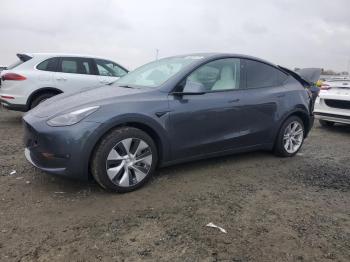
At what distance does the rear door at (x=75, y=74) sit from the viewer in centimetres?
789

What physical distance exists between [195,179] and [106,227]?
60.5 inches

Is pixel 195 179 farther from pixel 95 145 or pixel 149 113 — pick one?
pixel 95 145

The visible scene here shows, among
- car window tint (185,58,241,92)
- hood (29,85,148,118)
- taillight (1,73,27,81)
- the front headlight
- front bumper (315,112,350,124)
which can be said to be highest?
car window tint (185,58,241,92)

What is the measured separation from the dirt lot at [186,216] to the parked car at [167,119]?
30 centimetres

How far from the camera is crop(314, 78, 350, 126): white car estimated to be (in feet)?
24.7

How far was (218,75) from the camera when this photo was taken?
4648 millimetres

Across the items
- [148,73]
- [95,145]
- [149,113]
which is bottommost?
[95,145]

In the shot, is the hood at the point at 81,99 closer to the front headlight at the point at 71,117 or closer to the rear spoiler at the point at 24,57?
the front headlight at the point at 71,117

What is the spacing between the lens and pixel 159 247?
9.07ft

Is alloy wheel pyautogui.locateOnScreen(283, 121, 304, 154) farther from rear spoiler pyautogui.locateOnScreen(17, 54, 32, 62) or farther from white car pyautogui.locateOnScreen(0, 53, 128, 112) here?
rear spoiler pyautogui.locateOnScreen(17, 54, 32, 62)

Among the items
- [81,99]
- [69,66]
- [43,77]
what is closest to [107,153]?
[81,99]

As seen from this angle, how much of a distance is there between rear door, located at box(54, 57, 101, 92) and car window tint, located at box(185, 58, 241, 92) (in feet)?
13.6

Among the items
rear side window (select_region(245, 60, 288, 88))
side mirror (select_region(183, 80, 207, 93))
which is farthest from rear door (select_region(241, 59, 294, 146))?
side mirror (select_region(183, 80, 207, 93))

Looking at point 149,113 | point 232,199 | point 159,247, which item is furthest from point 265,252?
point 149,113
